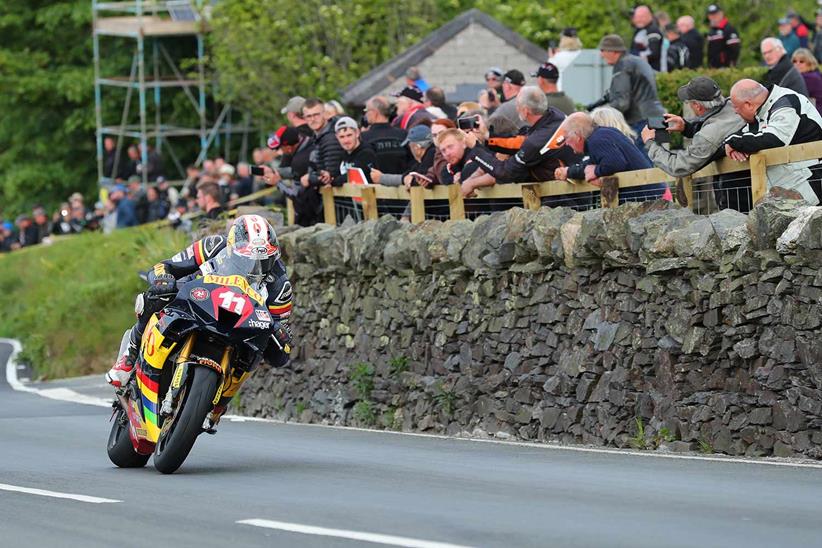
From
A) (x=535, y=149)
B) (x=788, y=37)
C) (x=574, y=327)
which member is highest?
(x=788, y=37)

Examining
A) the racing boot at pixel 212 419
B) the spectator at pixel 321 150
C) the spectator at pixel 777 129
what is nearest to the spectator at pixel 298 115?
the spectator at pixel 321 150

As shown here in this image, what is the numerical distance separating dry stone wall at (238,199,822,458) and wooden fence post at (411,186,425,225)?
0.72ft

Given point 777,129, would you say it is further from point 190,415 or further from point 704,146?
point 190,415

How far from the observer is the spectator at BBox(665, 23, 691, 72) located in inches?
977

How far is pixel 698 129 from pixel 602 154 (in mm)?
1032

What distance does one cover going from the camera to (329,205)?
19.6 m

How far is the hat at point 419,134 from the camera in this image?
17.5 meters

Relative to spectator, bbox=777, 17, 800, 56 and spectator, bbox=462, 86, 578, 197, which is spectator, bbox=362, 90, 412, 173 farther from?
spectator, bbox=777, 17, 800, 56

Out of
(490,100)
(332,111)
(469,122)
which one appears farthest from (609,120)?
(332,111)

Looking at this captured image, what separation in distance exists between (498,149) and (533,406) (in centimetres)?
256

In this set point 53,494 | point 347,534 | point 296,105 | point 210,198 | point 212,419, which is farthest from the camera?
point 210,198

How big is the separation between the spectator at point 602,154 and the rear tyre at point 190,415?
14.0 feet

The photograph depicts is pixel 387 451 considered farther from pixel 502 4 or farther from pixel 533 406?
pixel 502 4

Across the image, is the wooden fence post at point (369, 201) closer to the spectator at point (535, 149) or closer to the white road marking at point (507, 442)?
the white road marking at point (507, 442)
